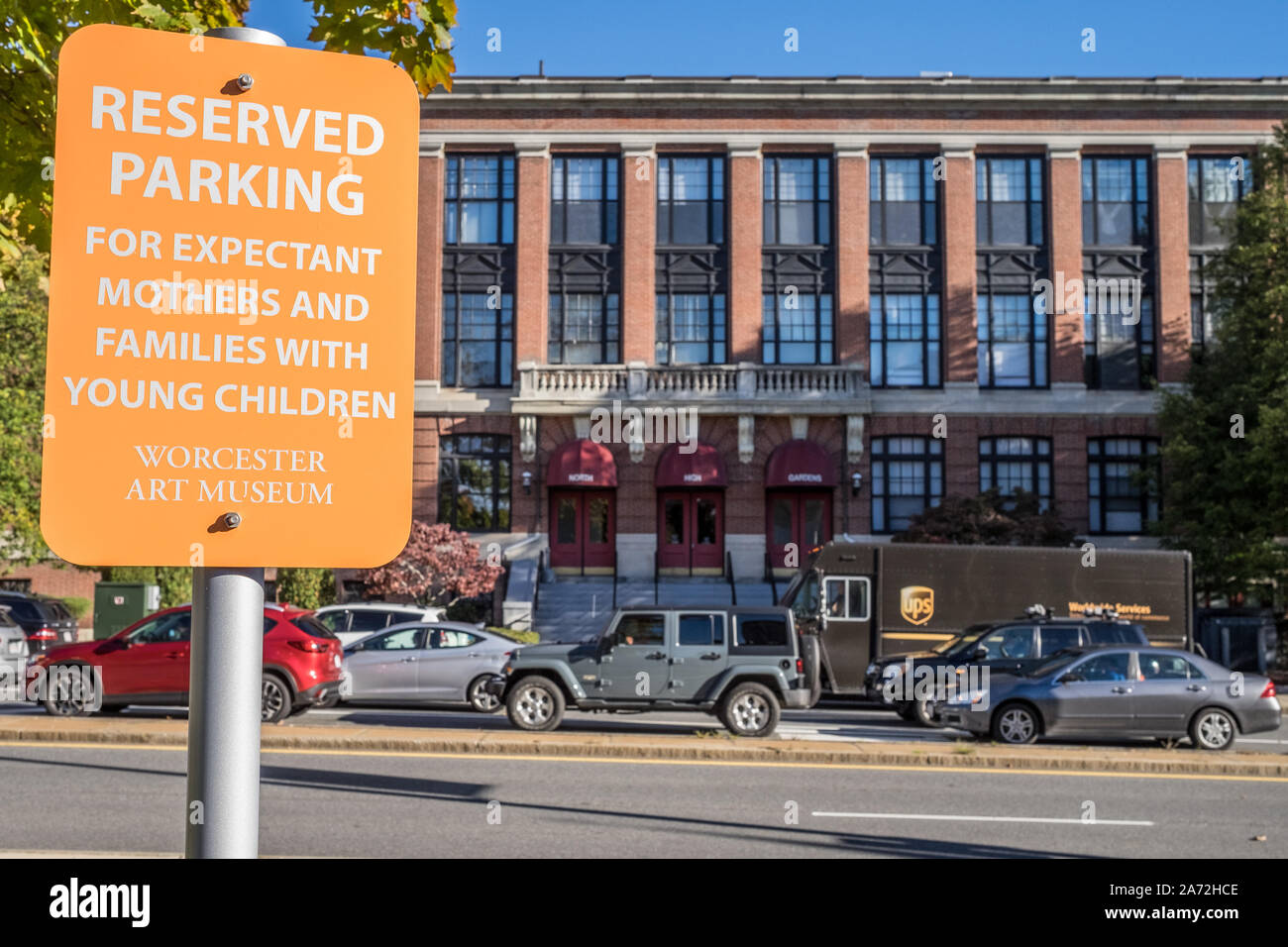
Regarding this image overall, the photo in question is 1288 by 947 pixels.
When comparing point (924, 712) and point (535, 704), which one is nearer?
point (535, 704)

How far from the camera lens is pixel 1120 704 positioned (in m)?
16.6

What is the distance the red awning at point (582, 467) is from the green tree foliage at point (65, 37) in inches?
1176

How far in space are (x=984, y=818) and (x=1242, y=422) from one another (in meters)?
24.8

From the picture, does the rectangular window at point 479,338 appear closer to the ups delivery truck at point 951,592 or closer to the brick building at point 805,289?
the brick building at point 805,289

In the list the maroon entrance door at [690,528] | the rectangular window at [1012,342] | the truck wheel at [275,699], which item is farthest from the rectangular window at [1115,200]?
the truck wheel at [275,699]

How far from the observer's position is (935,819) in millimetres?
10797

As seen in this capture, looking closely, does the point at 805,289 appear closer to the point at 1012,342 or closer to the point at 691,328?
the point at 691,328

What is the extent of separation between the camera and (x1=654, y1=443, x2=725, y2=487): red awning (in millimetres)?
35969

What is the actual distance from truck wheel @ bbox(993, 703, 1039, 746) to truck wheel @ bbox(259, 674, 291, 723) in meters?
10.4

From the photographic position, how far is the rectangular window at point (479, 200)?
3859 cm

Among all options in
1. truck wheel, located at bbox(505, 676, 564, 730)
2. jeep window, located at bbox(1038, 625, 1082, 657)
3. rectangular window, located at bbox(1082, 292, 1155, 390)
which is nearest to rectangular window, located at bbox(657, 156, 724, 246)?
rectangular window, located at bbox(1082, 292, 1155, 390)

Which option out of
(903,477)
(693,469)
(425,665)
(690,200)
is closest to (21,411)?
(425,665)

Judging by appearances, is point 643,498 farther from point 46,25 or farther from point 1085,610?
point 46,25
